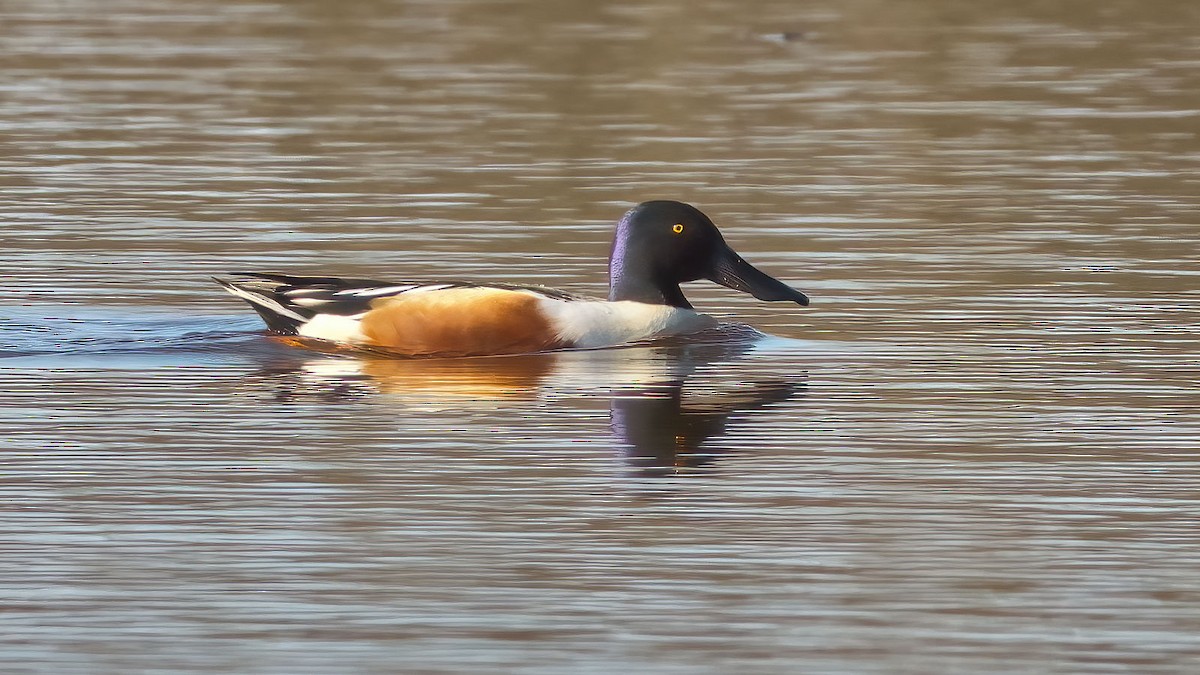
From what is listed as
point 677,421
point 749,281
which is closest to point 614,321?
point 749,281

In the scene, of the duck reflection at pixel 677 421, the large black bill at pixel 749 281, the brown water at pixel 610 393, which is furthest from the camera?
the large black bill at pixel 749 281

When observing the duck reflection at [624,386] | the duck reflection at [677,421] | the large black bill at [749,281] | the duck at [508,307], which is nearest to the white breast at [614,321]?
the duck at [508,307]

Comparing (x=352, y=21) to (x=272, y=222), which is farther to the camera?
(x=352, y=21)

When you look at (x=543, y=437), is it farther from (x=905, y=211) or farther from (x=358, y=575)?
(x=905, y=211)

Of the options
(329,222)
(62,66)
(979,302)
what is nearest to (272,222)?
(329,222)

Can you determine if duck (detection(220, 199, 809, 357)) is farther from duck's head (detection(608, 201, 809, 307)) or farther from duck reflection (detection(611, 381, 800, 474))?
duck reflection (detection(611, 381, 800, 474))

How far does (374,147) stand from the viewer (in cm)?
1919

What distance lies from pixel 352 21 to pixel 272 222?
14.7m

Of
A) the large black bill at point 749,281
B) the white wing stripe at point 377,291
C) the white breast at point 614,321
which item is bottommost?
the white breast at point 614,321

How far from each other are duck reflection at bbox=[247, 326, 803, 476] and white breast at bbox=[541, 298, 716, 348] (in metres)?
0.11

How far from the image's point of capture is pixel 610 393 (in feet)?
33.7

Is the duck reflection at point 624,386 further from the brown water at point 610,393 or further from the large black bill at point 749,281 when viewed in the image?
the large black bill at point 749,281

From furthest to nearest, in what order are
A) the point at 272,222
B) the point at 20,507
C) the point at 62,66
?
the point at 62,66, the point at 272,222, the point at 20,507

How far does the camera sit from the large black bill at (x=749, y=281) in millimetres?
12133
